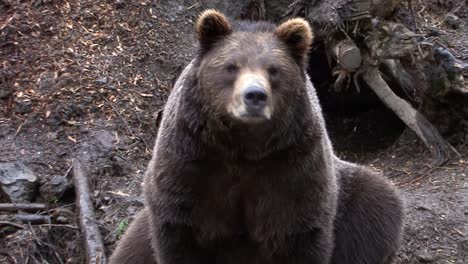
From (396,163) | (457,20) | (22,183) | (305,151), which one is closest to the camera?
(305,151)

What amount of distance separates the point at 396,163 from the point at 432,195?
0.87 meters

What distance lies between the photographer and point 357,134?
8.74m

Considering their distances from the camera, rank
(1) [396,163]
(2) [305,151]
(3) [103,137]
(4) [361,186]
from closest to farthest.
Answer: (2) [305,151], (4) [361,186], (3) [103,137], (1) [396,163]

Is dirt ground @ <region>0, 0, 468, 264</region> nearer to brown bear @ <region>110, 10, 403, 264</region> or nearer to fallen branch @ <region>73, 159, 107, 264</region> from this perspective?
fallen branch @ <region>73, 159, 107, 264</region>

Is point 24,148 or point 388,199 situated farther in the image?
point 24,148

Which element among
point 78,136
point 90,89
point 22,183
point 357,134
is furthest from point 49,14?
point 357,134

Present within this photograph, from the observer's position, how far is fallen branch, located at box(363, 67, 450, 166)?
7.07 m

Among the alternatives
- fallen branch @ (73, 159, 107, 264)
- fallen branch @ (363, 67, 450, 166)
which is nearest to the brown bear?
fallen branch @ (73, 159, 107, 264)

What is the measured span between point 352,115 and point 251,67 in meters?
5.26

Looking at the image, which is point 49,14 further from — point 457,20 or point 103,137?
point 457,20

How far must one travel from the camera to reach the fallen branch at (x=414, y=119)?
707cm

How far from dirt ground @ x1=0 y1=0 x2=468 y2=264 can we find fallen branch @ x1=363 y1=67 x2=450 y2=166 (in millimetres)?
127

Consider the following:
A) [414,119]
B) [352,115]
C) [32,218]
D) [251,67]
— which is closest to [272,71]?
[251,67]

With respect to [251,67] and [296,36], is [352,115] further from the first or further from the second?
[251,67]
